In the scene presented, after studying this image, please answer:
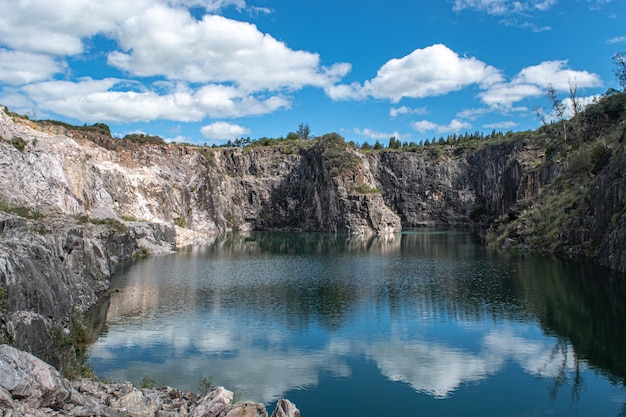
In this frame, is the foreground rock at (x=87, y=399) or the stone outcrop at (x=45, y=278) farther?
the stone outcrop at (x=45, y=278)

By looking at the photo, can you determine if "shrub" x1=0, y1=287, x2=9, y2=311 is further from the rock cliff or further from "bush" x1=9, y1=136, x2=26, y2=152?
"bush" x1=9, y1=136, x2=26, y2=152

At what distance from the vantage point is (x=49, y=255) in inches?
1071

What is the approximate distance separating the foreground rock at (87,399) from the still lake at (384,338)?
9.18 ft

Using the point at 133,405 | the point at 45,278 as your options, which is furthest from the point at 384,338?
the point at 45,278

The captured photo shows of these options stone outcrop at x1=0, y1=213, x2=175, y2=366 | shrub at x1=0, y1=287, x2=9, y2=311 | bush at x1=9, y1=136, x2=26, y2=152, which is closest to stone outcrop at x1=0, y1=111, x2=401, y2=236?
bush at x1=9, y1=136, x2=26, y2=152

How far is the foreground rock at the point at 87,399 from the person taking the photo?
38.4 feet

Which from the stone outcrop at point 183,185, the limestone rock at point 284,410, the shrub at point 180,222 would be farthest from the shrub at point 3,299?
the shrub at point 180,222

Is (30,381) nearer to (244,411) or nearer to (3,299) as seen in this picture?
(244,411)

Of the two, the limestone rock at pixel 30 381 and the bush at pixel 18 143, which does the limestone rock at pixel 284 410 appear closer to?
the limestone rock at pixel 30 381

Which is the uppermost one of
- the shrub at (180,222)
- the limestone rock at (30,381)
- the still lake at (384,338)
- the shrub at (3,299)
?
the shrub at (180,222)

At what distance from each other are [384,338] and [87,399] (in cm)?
1593

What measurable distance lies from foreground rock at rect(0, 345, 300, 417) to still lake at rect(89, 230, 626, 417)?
2797mm

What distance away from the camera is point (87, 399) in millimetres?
14086

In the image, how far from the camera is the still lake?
63.4 feet
